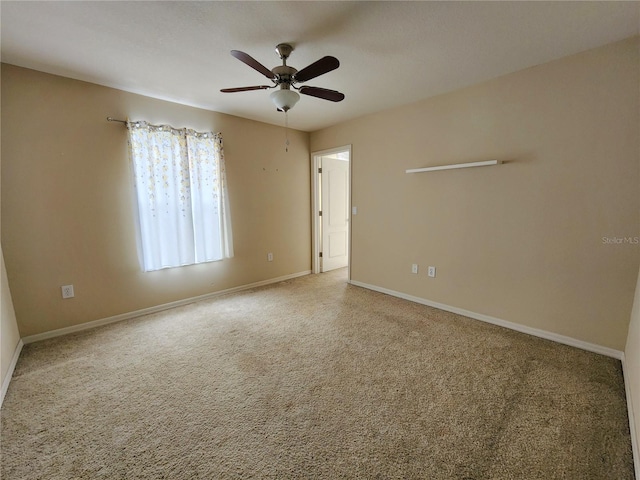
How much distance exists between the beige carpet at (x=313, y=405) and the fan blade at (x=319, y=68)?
2125 mm

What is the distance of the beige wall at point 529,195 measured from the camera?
2096 millimetres

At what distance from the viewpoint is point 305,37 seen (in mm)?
1967

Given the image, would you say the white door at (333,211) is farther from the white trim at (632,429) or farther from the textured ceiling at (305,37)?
the white trim at (632,429)

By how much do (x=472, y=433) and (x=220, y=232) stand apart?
320cm

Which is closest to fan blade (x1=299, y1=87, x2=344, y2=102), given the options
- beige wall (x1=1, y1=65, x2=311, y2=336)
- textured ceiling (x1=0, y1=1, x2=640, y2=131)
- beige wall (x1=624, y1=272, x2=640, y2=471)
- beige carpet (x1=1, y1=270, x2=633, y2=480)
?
textured ceiling (x1=0, y1=1, x2=640, y2=131)

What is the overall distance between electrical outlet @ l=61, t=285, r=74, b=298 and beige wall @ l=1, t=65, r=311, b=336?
0.13ft

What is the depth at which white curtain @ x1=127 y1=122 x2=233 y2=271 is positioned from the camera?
2928mm

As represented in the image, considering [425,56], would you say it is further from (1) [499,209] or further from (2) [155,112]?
(2) [155,112]

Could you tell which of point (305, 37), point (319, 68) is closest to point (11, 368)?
point (319, 68)

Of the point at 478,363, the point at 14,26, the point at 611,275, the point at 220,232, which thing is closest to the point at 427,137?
the point at 611,275

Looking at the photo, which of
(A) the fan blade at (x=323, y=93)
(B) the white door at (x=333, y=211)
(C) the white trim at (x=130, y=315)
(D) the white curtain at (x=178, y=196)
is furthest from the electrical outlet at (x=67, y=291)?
(B) the white door at (x=333, y=211)

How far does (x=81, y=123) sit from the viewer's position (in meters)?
2.60

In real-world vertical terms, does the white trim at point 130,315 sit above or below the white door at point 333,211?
below

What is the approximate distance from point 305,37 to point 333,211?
3.08 m
